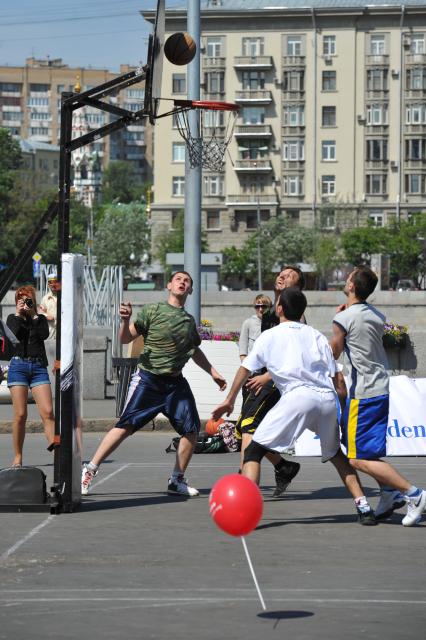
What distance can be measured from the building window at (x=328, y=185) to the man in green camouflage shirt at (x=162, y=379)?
97610 millimetres

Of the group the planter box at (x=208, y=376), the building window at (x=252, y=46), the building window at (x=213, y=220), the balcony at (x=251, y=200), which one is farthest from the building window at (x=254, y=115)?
the planter box at (x=208, y=376)

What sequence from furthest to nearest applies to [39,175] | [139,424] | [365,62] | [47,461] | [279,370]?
[39,175], [365,62], [47,461], [139,424], [279,370]

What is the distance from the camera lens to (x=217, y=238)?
4294 inches

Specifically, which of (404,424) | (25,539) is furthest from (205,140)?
(25,539)

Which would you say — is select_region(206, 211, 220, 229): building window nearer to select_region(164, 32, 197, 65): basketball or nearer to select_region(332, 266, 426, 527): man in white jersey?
select_region(164, 32, 197, 65): basketball

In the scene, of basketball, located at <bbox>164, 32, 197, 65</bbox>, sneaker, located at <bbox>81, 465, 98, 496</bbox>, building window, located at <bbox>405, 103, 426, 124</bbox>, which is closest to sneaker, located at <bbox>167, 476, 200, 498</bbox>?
sneaker, located at <bbox>81, 465, 98, 496</bbox>

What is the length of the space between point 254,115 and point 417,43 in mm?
13912

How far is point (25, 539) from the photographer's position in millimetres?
8703

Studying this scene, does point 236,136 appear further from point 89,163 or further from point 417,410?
point 417,410

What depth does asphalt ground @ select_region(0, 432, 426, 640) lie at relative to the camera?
627 centimetres

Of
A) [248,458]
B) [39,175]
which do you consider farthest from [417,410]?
[39,175]

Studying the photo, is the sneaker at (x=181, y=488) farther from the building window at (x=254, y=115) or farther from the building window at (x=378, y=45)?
the building window at (x=254, y=115)

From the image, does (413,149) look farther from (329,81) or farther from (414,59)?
(329,81)

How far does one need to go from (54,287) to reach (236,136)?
98824 millimetres
